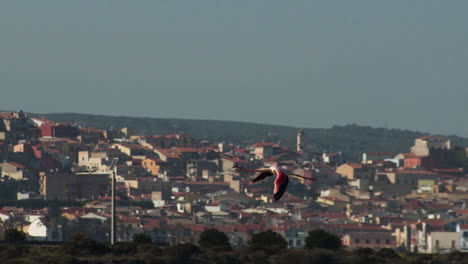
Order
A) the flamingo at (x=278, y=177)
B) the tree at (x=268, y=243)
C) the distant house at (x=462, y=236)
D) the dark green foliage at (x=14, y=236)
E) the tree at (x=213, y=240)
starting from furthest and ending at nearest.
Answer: the distant house at (x=462, y=236) → the tree at (x=213, y=240) → the dark green foliage at (x=14, y=236) → the tree at (x=268, y=243) → the flamingo at (x=278, y=177)

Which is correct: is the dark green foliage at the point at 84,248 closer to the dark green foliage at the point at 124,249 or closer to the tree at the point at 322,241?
the dark green foliage at the point at 124,249

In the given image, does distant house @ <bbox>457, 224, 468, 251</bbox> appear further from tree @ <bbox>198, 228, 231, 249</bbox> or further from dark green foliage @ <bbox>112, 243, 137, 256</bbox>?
dark green foliage @ <bbox>112, 243, 137, 256</bbox>

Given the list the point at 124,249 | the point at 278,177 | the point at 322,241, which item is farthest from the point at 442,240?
the point at 278,177

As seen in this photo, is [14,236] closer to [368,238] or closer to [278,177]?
[278,177]

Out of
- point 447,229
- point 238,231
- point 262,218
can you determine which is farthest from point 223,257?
point 262,218

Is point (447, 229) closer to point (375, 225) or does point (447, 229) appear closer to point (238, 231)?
point (375, 225)

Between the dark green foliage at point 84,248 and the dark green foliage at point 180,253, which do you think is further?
the dark green foliage at point 84,248

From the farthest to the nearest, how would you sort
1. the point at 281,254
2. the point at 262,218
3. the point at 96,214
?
the point at 262,218 → the point at 96,214 → the point at 281,254

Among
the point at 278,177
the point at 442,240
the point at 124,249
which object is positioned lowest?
the point at 442,240

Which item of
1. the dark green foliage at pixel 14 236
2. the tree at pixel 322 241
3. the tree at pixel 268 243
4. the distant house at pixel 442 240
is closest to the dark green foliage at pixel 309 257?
the tree at pixel 268 243
